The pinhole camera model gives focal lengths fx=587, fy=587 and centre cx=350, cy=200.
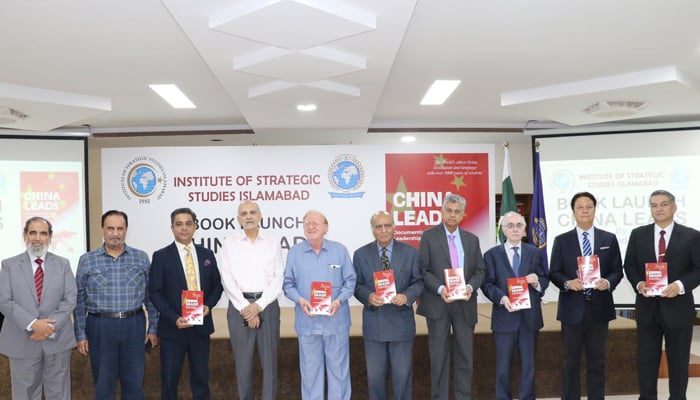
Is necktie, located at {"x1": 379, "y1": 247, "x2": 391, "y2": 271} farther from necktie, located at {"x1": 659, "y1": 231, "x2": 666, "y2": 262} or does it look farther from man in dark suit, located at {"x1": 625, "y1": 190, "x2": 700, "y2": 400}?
necktie, located at {"x1": 659, "y1": 231, "x2": 666, "y2": 262}

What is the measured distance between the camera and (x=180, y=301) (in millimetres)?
4066

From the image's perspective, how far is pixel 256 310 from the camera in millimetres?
3973

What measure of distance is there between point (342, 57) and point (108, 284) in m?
2.23

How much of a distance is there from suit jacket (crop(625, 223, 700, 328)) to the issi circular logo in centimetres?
508

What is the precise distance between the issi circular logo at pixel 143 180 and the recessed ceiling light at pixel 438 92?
3.16m

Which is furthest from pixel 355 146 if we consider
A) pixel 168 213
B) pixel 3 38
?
pixel 3 38

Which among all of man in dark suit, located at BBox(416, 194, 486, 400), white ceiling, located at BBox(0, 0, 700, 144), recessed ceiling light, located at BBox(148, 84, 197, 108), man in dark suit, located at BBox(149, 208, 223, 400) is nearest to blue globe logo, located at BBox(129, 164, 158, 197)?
white ceiling, located at BBox(0, 0, 700, 144)

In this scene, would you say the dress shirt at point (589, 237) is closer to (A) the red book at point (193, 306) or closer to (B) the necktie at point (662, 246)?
(B) the necktie at point (662, 246)

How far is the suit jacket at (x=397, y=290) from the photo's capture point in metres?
4.07

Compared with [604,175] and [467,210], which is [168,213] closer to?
[467,210]

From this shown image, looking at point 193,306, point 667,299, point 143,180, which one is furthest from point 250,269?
point 143,180

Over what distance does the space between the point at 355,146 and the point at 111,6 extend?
4048 millimetres

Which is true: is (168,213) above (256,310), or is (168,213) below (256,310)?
above

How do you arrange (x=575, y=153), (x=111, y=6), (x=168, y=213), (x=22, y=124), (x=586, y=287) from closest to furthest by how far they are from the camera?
(x=111, y=6) < (x=586, y=287) < (x=22, y=124) < (x=168, y=213) < (x=575, y=153)
